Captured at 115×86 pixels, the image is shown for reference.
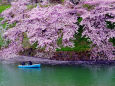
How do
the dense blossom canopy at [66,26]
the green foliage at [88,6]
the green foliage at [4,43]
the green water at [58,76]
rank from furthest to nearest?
Answer: the green foliage at [4,43], the green foliage at [88,6], the dense blossom canopy at [66,26], the green water at [58,76]

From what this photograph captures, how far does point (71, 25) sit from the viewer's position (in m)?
18.5

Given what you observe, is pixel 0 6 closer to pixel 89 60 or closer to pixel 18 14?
pixel 18 14

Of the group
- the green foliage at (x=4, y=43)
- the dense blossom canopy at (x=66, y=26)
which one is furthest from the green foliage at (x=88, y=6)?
the green foliage at (x=4, y=43)

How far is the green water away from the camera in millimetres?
15594

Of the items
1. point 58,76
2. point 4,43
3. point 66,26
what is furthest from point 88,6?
point 4,43

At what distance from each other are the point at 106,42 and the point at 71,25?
3015 mm

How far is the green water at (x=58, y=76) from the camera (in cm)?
1559

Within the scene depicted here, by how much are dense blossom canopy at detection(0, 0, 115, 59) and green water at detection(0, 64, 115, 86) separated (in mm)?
1646

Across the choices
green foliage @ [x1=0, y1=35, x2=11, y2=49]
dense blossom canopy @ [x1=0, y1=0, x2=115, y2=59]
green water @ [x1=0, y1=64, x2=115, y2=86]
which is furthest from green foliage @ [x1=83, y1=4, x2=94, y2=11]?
green foliage @ [x1=0, y1=35, x2=11, y2=49]

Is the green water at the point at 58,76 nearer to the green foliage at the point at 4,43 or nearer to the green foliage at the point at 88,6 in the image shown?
the green foliage at the point at 4,43

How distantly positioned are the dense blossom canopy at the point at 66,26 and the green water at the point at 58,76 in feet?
5.40

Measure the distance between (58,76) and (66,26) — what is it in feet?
12.9

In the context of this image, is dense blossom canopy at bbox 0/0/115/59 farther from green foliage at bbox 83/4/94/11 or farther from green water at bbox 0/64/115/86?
green water at bbox 0/64/115/86

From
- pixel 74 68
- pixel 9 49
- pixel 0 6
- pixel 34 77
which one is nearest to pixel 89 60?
pixel 74 68
